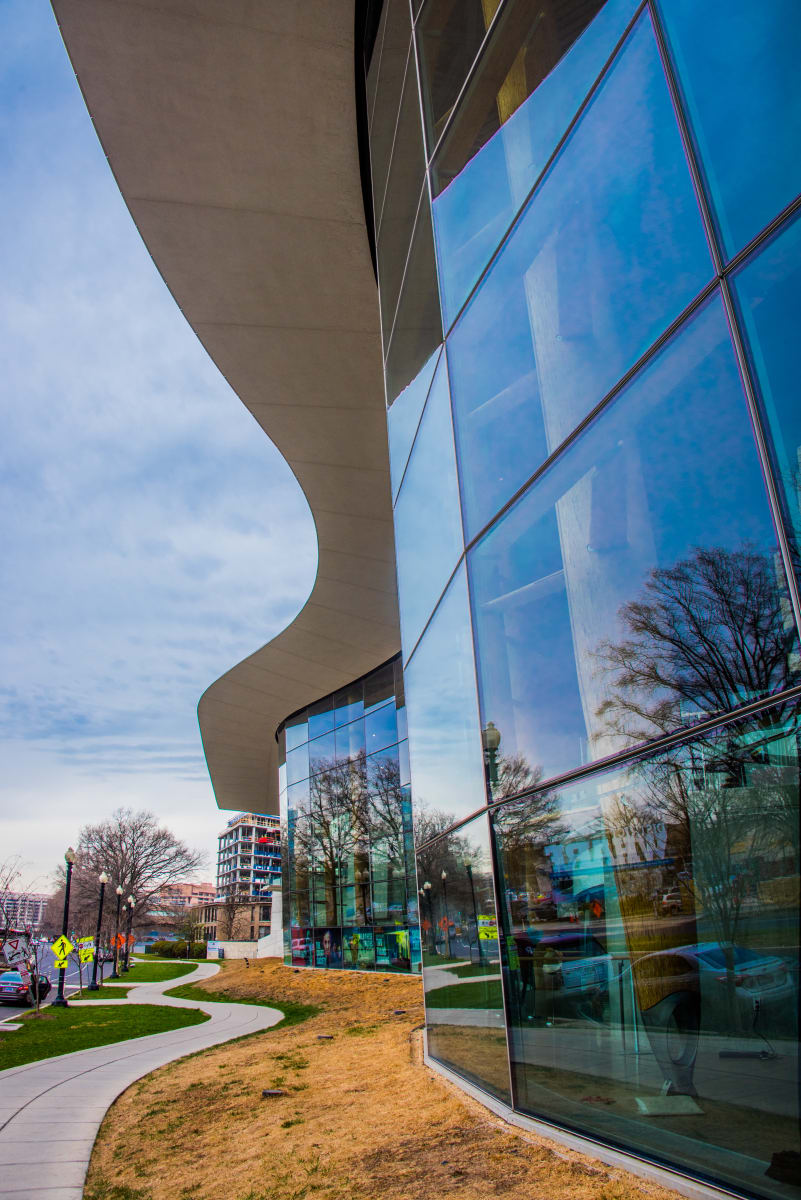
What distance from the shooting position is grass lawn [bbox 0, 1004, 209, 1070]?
14.7 meters

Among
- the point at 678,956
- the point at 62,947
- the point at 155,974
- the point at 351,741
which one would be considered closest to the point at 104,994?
the point at 62,947

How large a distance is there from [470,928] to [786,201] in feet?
18.7

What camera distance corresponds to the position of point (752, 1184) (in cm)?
322

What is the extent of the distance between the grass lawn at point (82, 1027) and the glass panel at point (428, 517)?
10265mm

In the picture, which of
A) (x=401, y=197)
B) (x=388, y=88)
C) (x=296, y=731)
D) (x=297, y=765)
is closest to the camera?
(x=401, y=197)

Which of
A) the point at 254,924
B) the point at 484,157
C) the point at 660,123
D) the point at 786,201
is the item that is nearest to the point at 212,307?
the point at 484,157

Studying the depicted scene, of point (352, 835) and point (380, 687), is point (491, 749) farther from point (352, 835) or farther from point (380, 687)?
point (352, 835)

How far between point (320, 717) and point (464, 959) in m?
24.8

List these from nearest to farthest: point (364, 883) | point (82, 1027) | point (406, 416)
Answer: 1. point (406, 416)
2. point (82, 1027)
3. point (364, 883)

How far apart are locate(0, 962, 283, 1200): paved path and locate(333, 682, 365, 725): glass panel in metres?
12.0

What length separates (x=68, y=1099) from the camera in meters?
9.59

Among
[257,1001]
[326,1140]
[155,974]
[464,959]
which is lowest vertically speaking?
[155,974]

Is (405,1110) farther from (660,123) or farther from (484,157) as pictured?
(484,157)

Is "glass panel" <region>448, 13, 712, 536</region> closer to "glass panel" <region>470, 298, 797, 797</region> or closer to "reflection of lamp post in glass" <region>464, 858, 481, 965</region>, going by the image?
"glass panel" <region>470, 298, 797, 797</region>
